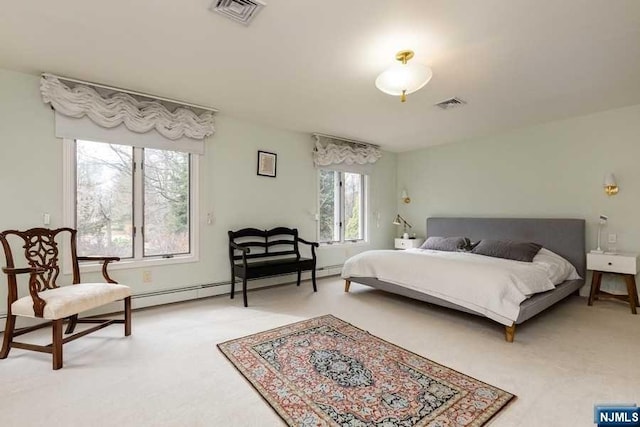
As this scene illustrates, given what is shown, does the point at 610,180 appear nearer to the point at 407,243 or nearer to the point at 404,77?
the point at 407,243

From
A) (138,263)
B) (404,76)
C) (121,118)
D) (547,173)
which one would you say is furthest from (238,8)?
(547,173)

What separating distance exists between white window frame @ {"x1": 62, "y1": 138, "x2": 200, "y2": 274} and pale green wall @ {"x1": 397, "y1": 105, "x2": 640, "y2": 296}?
157 inches

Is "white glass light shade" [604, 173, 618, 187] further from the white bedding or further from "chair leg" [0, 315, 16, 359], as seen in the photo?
"chair leg" [0, 315, 16, 359]

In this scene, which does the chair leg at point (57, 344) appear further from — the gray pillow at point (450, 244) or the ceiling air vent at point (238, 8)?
the gray pillow at point (450, 244)

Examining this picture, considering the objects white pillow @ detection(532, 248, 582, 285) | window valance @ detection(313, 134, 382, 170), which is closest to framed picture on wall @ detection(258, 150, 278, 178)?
window valance @ detection(313, 134, 382, 170)

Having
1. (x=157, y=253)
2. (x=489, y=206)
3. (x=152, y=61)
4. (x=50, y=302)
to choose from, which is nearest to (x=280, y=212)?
(x=157, y=253)

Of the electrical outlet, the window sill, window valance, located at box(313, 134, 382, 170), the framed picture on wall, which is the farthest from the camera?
window valance, located at box(313, 134, 382, 170)

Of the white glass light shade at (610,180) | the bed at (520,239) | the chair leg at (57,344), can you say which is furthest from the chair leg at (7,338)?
the white glass light shade at (610,180)

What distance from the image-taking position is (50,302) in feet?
7.02

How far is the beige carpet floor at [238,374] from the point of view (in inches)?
66.0

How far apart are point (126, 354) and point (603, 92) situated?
5.05m

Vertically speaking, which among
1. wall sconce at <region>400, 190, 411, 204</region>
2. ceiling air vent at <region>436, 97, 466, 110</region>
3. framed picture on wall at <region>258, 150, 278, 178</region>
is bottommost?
wall sconce at <region>400, 190, 411, 204</region>

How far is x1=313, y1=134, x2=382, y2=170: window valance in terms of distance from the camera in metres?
4.82

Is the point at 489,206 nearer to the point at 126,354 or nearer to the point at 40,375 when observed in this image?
the point at 126,354
